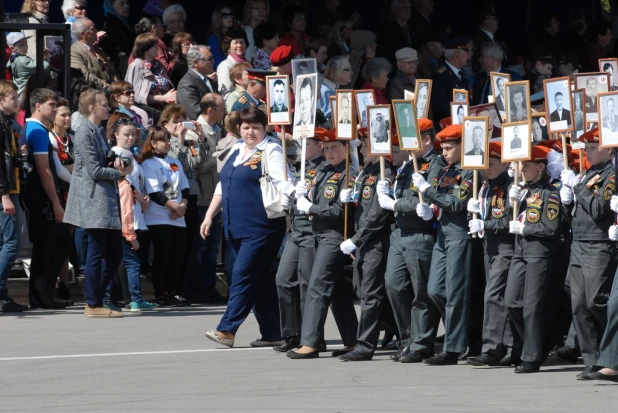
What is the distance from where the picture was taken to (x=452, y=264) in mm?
9297

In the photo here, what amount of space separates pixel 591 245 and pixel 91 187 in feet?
15.7

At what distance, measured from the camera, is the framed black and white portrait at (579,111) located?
31.4ft

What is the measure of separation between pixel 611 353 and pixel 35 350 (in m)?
4.23

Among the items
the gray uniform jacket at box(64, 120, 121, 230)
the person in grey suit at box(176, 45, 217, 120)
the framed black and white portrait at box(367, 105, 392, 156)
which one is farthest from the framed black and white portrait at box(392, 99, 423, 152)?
the person in grey suit at box(176, 45, 217, 120)

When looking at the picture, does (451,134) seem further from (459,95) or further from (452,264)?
(459,95)

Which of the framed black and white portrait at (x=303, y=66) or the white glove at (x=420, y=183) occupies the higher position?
the framed black and white portrait at (x=303, y=66)

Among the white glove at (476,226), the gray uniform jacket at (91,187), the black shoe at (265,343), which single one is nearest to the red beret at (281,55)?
the gray uniform jacket at (91,187)

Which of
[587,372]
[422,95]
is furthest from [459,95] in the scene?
[587,372]

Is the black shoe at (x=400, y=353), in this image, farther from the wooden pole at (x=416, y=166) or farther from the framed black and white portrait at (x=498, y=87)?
the framed black and white portrait at (x=498, y=87)

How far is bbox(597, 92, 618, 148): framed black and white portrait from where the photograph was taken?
8.60m

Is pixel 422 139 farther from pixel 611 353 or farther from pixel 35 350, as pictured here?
pixel 35 350

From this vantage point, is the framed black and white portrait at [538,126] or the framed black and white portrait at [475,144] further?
the framed black and white portrait at [538,126]

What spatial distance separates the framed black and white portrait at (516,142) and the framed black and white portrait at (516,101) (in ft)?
1.31

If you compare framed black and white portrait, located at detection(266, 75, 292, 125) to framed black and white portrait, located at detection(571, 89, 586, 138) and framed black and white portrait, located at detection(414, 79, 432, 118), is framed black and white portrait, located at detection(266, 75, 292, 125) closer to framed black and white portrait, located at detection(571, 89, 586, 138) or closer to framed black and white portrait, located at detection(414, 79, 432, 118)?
framed black and white portrait, located at detection(414, 79, 432, 118)
